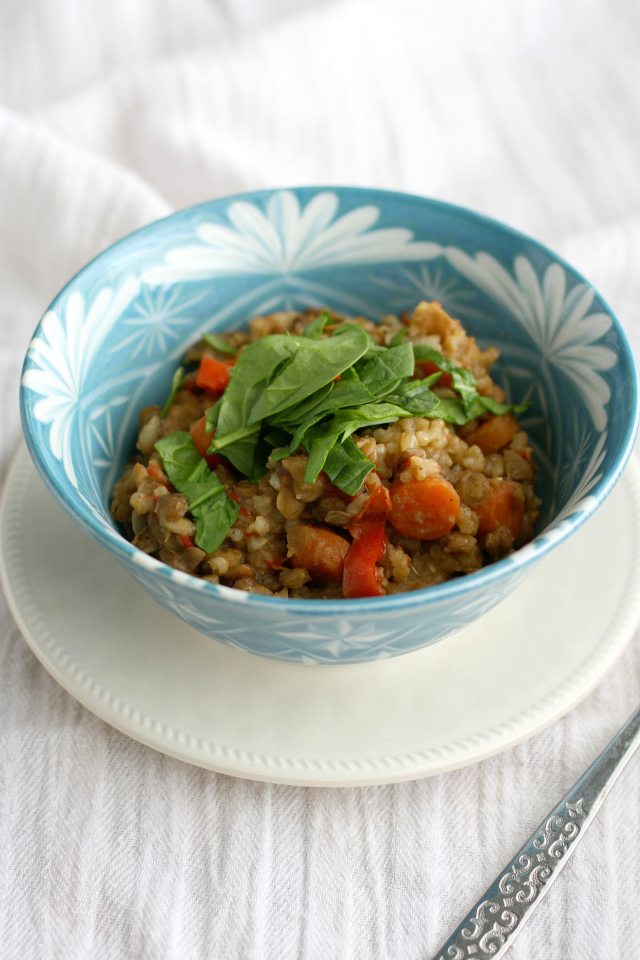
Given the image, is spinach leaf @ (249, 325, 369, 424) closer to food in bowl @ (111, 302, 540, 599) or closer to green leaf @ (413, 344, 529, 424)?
food in bowl @ (111, 302, 540, 599)

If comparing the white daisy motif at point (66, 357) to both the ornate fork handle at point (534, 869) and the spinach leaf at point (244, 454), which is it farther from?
the ornate fork handle at point (534, 869)

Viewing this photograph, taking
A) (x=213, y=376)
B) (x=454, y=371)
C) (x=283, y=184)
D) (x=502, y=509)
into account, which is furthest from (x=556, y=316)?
(x=283, y=184)

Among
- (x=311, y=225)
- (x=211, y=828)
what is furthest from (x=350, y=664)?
(x=311, y=225)

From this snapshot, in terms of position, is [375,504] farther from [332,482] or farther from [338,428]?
[338,428]

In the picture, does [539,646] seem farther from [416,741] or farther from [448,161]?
[448,161]

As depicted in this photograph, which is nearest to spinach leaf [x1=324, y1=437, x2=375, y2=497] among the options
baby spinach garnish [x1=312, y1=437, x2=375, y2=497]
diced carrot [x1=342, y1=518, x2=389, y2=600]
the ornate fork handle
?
baby spinach garnish [x1=312, y1=437, x2=375, y2=497]

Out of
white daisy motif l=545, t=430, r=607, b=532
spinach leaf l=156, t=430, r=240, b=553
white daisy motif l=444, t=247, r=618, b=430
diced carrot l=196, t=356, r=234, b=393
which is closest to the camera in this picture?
white daisy motif l=545, t=430, r=607, b=532

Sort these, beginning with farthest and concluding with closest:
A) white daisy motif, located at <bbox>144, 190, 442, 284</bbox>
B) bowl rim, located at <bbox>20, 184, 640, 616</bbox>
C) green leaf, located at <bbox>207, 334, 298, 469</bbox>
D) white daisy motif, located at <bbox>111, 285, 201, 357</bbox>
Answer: white daisy motif, located at <bbox>144, 190, 442, 284</bbox> < white daisy motif, located at <bbox>111, 285, 201, 357</bbox> < green leaf, located at <bbox>207, 334, 298, 469</bbox> < bowl rim, located at <bbox>20, 184, 640, 616</bbox>
